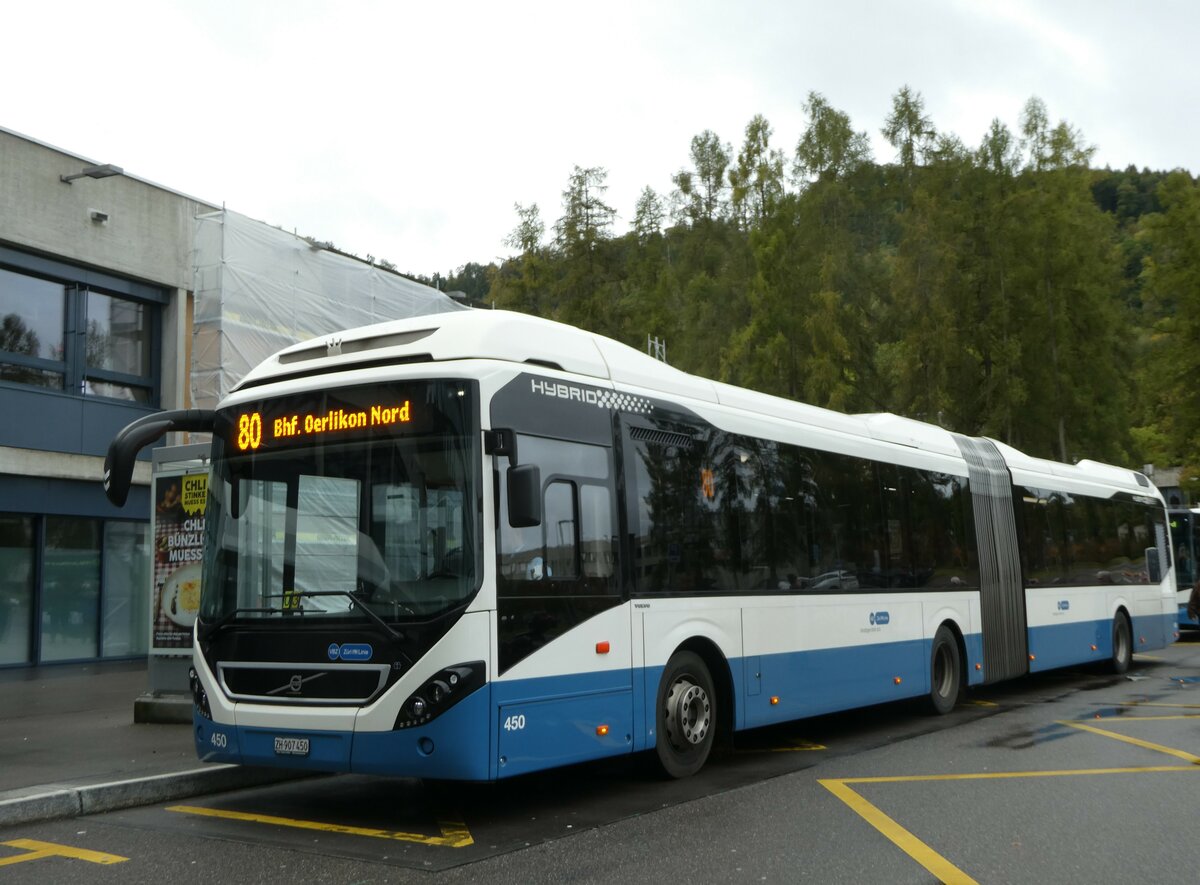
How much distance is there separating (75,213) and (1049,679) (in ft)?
56.4

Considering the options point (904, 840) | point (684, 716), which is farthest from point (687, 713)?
point (904, 840)

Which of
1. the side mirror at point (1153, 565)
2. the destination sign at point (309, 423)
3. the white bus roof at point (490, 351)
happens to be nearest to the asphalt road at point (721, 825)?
the destination sign at point (309, 423)

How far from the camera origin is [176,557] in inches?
508

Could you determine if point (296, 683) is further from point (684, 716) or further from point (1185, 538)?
point (1185, 538)

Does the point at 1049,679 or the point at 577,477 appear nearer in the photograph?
the point at 577,477

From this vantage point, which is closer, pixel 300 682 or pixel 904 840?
pixel 904 840

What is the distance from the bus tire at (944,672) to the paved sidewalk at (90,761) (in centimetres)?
722

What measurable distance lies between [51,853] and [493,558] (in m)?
3.06

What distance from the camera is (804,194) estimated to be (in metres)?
34.3

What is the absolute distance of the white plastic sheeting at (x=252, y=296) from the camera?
Answer: 2139cm

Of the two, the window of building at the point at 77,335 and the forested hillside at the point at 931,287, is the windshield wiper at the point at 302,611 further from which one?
the forested hillside at the point at 931,287

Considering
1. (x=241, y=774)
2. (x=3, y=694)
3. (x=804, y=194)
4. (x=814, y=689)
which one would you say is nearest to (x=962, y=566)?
(x=814, y=689)

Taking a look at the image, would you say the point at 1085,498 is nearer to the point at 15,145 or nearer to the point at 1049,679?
the point at 1049,679

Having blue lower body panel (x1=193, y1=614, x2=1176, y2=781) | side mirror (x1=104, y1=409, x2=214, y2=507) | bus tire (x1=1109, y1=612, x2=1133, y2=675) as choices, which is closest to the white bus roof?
side mirror (x1=104, y1=409, x2=214, y2=507)
